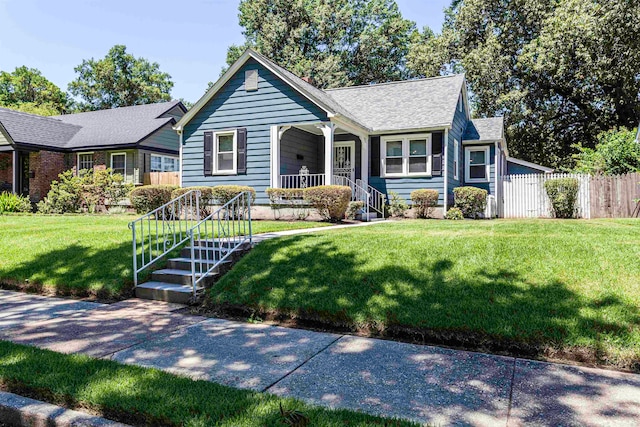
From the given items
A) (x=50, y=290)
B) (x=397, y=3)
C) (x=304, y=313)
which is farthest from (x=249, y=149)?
(x=397, y=3)

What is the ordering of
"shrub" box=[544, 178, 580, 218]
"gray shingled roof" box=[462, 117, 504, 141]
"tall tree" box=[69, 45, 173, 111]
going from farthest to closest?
"tall tree" box=[69, 45, 173, 111] → "gray shingled roof" box=[462, 117, 504, 141] → "shrub" box=[544, 178, 580, 218]

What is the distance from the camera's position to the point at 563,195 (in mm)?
15867

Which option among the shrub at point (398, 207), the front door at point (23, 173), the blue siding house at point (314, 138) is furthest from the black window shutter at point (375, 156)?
the front door at point (23, 173)

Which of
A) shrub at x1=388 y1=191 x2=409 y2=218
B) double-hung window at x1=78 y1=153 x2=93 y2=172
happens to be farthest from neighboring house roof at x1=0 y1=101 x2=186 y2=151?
shrub at x1=388 y1=191 x2=409 y2=218

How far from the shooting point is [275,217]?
13555 mm

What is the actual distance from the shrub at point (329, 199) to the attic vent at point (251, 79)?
4.73 m

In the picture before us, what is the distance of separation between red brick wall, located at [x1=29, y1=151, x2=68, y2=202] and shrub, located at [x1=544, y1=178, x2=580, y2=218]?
77.8 ft

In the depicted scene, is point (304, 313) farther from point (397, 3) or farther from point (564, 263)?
point (397, 3)

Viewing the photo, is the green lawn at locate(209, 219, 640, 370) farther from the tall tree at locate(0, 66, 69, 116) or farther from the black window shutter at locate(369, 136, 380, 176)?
the tall tree at locate(0, 66, 69, 116)

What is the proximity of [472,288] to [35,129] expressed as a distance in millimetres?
25240

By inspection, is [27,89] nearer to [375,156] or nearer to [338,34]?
[338,34]

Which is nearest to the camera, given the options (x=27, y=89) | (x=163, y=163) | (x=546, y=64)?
(x=163, y=163)

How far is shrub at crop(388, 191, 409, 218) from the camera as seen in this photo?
49.7 ft

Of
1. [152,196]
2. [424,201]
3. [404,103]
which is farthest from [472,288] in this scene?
[152,196]
